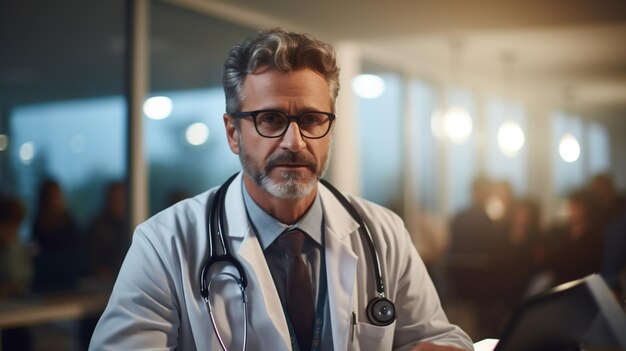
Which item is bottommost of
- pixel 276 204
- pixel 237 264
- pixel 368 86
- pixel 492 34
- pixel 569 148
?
pixel 237 264

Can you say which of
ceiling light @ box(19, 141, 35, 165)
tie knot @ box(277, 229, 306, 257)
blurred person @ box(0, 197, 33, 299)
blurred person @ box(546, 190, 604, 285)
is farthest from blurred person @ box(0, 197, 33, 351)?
blurred person @ box(546, 190, 604, 285)

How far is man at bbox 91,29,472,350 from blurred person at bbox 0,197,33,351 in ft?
4.74

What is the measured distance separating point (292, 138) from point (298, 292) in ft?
0.95

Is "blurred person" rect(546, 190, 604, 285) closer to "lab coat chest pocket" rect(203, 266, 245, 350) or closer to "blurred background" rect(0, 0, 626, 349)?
"blurred background" rect(0, 0, 626, 349)

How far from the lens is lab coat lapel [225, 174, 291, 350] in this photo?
1.20 m

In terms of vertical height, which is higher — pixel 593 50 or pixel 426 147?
pixel 593 50

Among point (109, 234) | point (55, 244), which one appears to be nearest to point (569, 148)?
point (109, 234)

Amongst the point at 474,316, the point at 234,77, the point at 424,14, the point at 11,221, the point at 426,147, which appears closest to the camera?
the point at 234,77

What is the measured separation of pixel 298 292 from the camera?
4.15 feet

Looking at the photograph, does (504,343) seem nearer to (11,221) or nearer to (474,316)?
(11,221)

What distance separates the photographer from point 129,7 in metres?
2.83

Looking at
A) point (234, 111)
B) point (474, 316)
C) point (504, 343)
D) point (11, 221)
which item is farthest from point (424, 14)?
point (504, 343)

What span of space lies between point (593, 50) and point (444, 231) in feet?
6.29

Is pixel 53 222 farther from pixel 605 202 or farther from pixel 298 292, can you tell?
pixel 605 202
